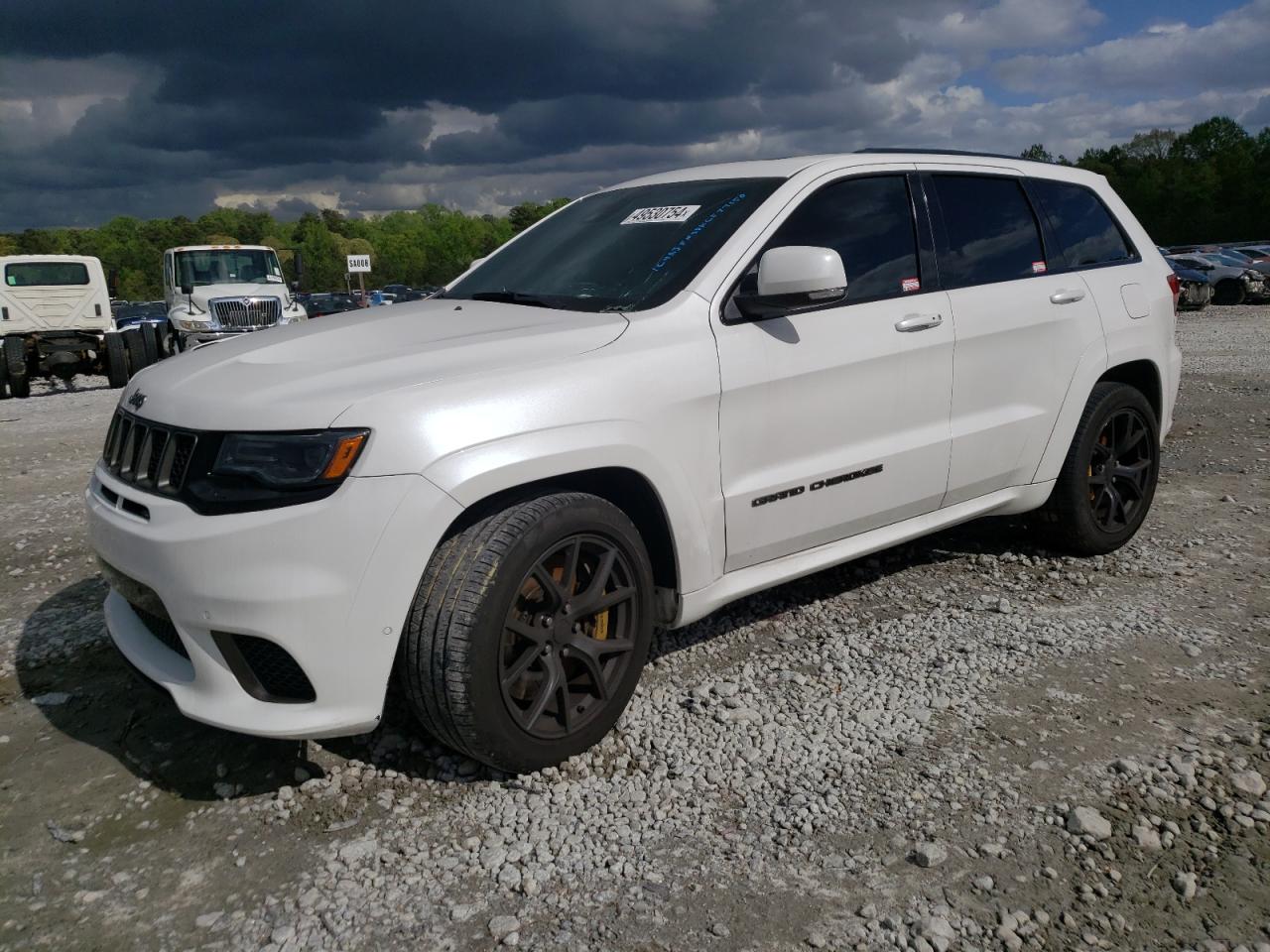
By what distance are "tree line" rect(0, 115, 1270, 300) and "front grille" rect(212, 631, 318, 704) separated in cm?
1761

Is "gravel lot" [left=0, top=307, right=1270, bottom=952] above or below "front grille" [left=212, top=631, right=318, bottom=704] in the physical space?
below

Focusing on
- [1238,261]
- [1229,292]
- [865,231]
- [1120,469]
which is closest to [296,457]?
[865,231]

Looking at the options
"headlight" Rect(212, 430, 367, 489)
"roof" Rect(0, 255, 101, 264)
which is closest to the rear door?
"headlight" Rect(212, 430, 367, 489)

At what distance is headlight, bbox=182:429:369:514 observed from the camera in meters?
2.45

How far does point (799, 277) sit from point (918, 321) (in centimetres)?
84

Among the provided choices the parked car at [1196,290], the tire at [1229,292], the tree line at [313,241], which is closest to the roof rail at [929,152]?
the parked car at [1196,290]

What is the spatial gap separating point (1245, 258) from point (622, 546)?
30.0 metres

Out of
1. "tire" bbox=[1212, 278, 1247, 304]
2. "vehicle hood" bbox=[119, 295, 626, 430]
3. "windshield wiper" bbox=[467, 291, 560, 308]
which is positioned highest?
"windshield wiper" bbox=[467, 291, 560, 308]

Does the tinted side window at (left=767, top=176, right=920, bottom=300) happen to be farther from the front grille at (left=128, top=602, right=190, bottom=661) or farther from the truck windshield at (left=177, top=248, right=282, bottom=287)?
the truck windshield at (left=177, top=248, right=282, bottom=287)

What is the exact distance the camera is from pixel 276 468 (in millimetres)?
2471

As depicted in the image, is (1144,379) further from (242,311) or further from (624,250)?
(242,311)

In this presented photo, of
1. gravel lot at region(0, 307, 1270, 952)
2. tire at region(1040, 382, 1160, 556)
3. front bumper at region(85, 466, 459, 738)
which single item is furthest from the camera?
tire at region(1040, 382, 1160, 556)

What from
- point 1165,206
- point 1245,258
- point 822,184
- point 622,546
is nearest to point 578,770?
point 622,546

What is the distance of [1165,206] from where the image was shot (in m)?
75.8
